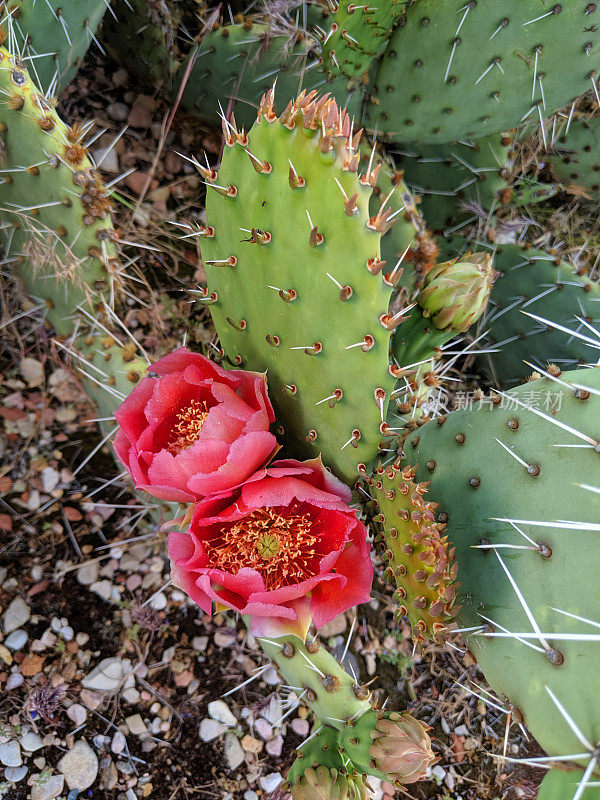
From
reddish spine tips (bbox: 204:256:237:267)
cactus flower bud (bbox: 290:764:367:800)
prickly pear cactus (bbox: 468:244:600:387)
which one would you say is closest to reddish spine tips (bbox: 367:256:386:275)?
reddish spine tips (bbox: 204:256:237:267)

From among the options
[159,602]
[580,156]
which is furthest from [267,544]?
[580,156]

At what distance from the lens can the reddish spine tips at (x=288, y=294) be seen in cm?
69

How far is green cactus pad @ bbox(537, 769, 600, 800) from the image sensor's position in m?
0.53

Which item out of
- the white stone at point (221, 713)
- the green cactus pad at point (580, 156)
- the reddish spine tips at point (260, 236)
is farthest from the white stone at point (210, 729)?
the green cactus pad at point (580, 156)

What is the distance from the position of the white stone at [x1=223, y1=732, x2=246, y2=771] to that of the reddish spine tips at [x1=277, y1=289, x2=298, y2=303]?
801 millimetres

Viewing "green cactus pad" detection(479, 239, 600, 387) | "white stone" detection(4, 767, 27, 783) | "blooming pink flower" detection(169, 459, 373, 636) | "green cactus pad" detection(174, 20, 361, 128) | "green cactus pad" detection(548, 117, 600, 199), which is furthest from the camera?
"green cactus pad" detection(548, 117, 600, 199)

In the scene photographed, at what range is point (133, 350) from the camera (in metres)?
0.95

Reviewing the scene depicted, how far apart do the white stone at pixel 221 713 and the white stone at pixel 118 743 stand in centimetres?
15

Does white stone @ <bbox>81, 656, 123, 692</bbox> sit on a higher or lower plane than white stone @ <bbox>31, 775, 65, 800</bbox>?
higher

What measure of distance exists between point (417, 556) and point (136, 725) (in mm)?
662

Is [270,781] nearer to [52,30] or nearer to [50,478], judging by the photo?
[50,478]

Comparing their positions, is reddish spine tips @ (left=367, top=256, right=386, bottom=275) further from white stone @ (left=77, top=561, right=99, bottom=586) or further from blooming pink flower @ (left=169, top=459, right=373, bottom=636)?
white stone @ (left=77, top=561, right=99, bottom=586)

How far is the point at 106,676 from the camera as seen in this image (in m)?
1.05

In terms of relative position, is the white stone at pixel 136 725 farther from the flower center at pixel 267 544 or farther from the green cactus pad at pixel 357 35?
the green cactus pad at pixel 357 35
